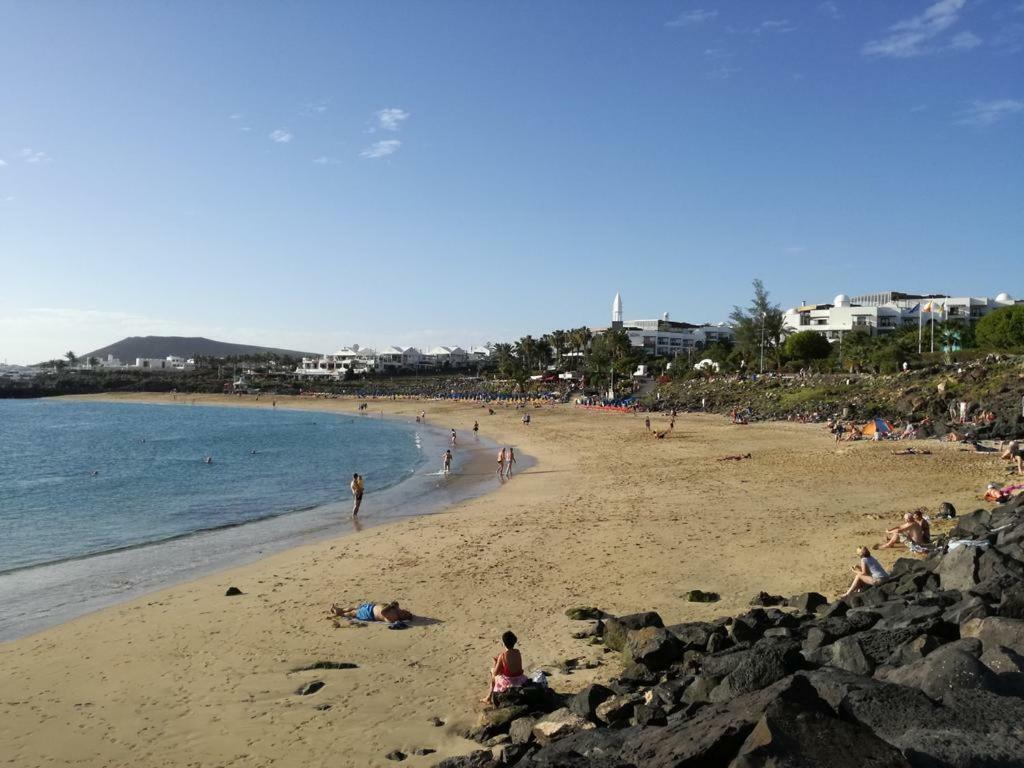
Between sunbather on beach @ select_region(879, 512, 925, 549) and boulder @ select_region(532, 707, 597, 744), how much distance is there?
8.28m

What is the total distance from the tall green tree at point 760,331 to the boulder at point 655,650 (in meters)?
66.8

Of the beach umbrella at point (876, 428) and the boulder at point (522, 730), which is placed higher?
the beach umbrella at point (876, 428)

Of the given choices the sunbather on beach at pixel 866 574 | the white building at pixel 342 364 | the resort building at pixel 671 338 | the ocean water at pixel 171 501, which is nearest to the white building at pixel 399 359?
the white building at pixel 342 364

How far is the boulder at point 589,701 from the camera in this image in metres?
6.25

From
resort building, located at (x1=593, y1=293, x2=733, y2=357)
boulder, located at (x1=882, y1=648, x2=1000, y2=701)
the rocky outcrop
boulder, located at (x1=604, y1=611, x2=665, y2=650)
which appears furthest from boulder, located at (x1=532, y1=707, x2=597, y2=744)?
resort building, located at (x1=593, y1=293, x2=733, y2=357)

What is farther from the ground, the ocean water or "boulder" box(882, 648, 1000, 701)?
"boulder" box(882, 648, 1000, 701)

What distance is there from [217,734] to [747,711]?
5517 mm

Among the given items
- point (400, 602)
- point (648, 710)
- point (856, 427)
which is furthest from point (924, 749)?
point (856, 427)

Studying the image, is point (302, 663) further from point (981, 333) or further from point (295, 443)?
point (981, 333)

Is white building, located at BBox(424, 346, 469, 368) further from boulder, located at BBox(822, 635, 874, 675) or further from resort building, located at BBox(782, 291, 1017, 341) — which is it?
boulder, located at BBox(822, 635, 874, 675)

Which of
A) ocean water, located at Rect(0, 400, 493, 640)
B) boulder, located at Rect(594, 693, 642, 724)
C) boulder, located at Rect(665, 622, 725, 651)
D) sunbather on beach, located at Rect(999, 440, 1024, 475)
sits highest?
sunbather on beach, located at Rect(999, 440, 1024, 475)

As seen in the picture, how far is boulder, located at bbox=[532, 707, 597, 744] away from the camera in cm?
600

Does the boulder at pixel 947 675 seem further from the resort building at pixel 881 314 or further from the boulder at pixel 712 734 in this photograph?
the resort building at pixel 881 314

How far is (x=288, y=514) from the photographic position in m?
21.5
